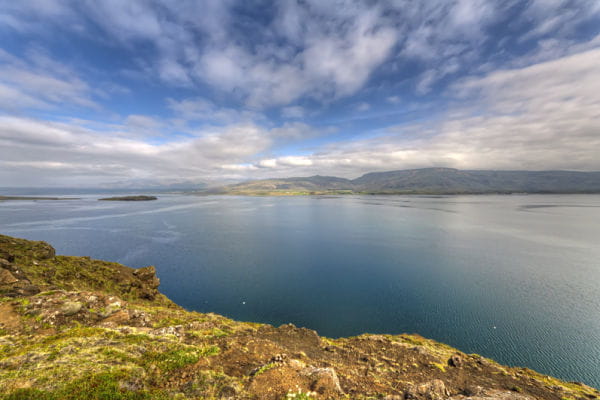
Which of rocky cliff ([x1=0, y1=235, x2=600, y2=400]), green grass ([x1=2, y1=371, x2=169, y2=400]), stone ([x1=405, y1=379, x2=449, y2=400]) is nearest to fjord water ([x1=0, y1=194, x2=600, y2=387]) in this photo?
rocky cliff ([x1=0, y1=235, x2=600, y2=400])

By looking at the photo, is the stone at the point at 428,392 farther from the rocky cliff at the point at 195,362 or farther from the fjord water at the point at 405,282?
the fjord water at the point at 405,282

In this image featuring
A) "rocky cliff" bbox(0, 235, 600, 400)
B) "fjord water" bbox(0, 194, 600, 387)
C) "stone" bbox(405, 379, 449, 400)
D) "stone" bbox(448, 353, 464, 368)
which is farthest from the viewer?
"fjord water" bbox(0, 194, 600, 387)

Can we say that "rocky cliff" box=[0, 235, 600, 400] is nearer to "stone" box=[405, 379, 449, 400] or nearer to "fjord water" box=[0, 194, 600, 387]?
"stone" box=[405, 379, 449, 400]

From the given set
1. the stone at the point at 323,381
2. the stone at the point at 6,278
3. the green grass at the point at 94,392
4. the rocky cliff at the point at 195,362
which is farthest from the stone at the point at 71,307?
the stone at the point at 323,381

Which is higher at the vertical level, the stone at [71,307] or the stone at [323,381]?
the stone at [71,307]

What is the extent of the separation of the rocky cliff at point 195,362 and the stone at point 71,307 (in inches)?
2.3

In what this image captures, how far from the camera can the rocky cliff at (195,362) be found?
33.9 ft

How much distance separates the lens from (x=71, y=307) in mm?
17453

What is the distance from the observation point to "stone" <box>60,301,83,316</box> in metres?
17.1

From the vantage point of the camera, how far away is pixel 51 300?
17.5m

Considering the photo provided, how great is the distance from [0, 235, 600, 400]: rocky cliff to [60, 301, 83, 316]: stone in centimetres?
6

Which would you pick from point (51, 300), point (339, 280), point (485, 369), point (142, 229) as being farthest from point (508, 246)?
point (142, 229)

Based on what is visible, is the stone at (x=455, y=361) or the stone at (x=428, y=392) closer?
the stone at (x=428, y=392)

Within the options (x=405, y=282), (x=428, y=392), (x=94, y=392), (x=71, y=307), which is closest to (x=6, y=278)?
(x=71, y=307)
